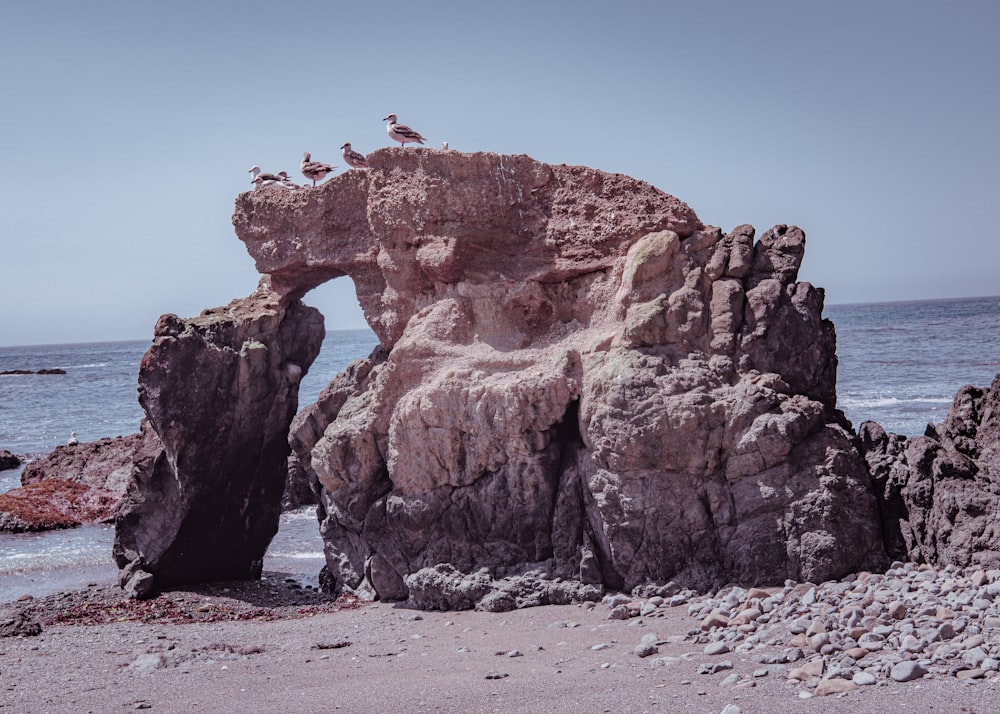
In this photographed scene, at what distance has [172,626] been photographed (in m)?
11.5

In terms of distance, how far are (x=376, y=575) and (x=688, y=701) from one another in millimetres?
5406

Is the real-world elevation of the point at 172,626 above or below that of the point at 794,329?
below

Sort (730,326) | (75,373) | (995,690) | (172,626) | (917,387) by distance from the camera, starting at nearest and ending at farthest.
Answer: (995,690) < (730,326) < (172,626) < (917,387) < (75,373)

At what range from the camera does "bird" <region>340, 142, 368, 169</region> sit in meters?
13.1

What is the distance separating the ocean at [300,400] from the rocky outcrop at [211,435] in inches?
64.4

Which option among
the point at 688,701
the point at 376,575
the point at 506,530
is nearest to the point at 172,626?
the point at 376,575

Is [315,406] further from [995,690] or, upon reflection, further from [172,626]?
[995,690]

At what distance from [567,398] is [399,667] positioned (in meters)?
3.35

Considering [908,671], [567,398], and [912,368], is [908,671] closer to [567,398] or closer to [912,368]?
[567,398]

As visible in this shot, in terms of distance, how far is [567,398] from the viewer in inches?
427

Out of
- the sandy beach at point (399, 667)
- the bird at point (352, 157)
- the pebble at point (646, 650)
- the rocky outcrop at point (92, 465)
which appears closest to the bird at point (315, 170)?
the bird at point (352, 157)

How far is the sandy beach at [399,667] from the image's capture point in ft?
23.3

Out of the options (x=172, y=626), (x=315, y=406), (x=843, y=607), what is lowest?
(x=172, y=626)

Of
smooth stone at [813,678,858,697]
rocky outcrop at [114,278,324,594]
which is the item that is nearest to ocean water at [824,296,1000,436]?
rocky outcrop at [114,278,324,594]
